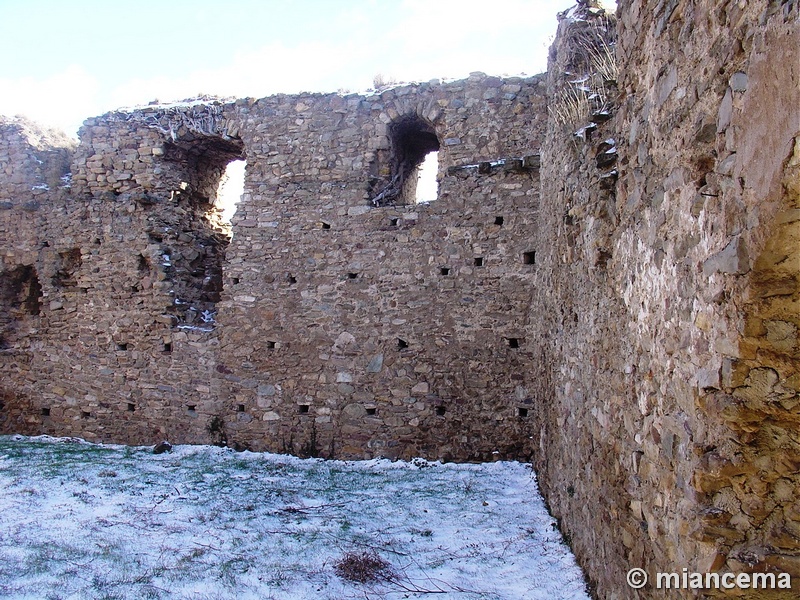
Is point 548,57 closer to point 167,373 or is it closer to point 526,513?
point 526,513

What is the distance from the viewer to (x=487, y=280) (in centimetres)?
726

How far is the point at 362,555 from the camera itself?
4.52 m

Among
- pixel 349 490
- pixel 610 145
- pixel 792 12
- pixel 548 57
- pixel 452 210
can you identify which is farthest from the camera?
pixel 452 210

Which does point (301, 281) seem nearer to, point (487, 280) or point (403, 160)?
point (403, 160)

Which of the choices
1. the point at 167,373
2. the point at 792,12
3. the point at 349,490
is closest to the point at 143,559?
the point at 349,490

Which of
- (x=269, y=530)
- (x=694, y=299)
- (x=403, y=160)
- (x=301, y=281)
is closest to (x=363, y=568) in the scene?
(x=269, y=530)

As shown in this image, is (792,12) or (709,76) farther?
(709,76)

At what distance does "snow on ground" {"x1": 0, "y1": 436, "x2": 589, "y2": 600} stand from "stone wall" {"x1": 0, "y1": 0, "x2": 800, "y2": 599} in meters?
0.47

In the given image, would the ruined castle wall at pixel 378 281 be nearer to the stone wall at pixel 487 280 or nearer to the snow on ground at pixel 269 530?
the stone wall at pixel 487 280

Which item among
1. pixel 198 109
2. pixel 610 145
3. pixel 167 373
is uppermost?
pixel 198 109

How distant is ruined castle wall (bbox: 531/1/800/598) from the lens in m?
1.80

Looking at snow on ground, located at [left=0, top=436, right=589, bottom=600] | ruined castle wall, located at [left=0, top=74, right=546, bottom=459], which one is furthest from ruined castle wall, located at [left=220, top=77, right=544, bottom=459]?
snow on ground, located at [left=0, top=436, right=589, bottom=600]

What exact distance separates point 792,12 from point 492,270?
220 inches

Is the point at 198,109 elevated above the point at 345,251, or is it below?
above
